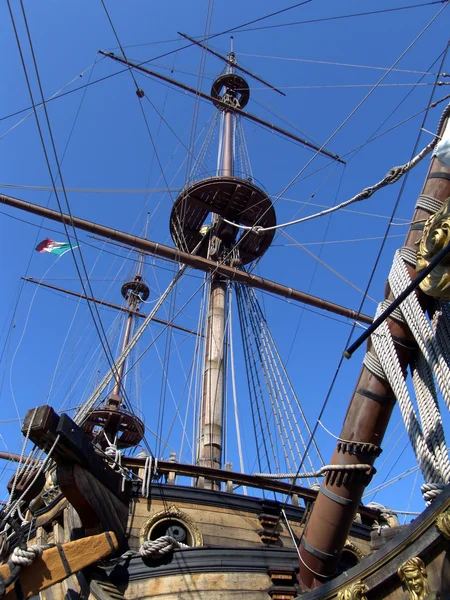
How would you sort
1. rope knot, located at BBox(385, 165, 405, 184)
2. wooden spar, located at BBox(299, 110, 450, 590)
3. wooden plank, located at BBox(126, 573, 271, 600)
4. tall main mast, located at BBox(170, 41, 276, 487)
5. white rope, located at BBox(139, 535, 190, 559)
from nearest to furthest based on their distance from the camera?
1. wooden spar, located at BBox(299, 110, 450, 590)
2. rope knot, located at BBox(385, 165, 405, 184)
3. wooden plank, located at BBox(126, 573, 271, 600)
4. white rope, located at BBox(139, 535, 190, 559)
5. tall main mast, located at BBox(170, 41, 276, 487)

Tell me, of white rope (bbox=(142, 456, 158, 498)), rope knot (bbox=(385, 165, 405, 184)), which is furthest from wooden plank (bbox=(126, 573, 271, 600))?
rope knot (bbox=(385, 165, 405, 184))

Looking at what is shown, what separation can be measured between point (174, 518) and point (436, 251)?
4.36m

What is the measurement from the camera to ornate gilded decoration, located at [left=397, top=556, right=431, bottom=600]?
277 centimetres

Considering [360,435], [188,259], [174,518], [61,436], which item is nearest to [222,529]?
[174,518]

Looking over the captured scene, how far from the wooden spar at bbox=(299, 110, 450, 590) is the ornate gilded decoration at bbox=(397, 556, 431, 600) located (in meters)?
0.93

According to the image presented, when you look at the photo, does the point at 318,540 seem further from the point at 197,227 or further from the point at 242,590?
the point at 197,227

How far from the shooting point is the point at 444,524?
271cm

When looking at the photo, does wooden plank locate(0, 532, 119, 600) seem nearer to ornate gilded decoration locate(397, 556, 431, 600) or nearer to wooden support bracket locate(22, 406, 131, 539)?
wooden support bracket locate(22, 406, 131, 539)

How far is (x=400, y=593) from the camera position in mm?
2953

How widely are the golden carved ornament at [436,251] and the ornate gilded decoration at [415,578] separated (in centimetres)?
158

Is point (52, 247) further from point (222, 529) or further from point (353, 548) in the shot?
point (353, 548)

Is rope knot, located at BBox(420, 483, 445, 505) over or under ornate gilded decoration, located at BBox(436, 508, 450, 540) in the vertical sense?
over

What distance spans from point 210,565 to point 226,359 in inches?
305

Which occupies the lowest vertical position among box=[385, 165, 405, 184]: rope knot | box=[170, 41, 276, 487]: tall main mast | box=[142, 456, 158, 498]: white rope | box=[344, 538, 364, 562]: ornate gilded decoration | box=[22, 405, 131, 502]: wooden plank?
box=[344, 538, 364, 562]: ornate gilded decoration
